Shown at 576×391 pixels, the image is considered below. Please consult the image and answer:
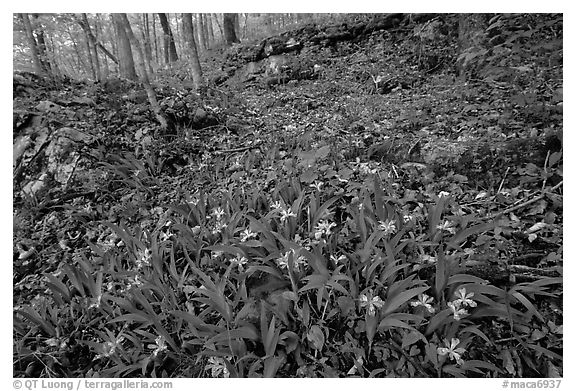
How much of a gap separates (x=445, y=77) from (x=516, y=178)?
8.05ft

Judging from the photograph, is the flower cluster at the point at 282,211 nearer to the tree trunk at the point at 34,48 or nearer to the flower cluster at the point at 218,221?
the flower cluster at the point at 218,221

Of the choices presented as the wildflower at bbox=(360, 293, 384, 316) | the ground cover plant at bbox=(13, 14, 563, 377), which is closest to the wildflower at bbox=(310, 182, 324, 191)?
the ground cover plant at bbox=(13, 14, 563, 377)

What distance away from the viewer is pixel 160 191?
10.2 feet

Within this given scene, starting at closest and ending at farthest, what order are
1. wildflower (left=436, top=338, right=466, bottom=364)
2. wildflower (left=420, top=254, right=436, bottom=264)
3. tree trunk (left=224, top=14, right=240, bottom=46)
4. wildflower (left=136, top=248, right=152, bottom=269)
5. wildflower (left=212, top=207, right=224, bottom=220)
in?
1. wildflower (left=436, top=338, right=466, bottom=364)
2. wildflower (left=420, top=254, right=436, bottom=264)
3. wildflower (left=136, top=248, right=152, bottom=269)
4. wildflower (left=212, top=207, right=224, bottom=220)
5. tree trunk (left=224, top=14, right=240, bottom=46)

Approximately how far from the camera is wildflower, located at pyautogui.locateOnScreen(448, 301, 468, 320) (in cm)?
150

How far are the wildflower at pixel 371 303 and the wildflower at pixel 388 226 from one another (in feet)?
1.61

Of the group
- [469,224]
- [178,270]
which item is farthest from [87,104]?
[469,224]

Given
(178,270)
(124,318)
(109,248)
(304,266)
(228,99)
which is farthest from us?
(228,99)

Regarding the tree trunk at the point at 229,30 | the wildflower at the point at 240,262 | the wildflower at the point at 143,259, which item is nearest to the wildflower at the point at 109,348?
the wildflower at the point at 143,259

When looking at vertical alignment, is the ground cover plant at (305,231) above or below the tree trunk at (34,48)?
below

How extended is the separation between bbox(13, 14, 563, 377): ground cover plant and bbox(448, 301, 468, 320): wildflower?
5 cm

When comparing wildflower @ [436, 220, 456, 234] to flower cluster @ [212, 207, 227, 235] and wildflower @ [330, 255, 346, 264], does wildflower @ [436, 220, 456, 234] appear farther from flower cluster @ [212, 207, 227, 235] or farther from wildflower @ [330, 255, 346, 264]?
flower cluster @ [212, 207, 227, 235]

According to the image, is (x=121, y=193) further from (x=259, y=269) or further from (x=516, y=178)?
(x=516, y=178)

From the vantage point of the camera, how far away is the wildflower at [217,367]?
5.40 feet
